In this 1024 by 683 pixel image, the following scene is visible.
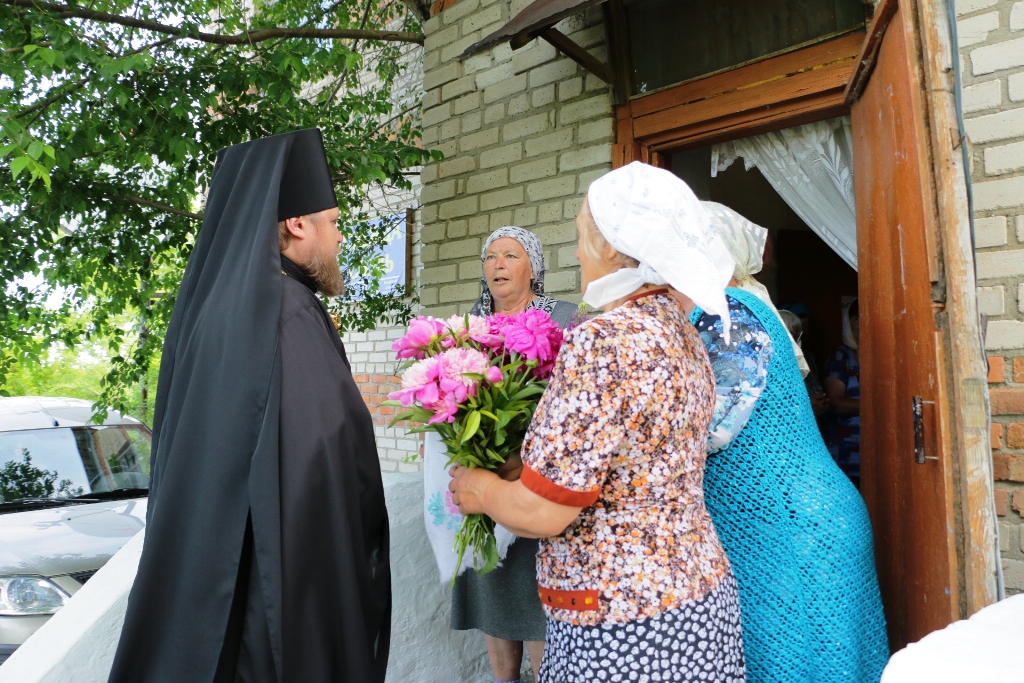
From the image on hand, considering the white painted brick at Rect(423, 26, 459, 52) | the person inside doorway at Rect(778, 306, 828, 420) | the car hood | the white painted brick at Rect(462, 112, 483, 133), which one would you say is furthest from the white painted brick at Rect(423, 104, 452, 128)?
the car hood

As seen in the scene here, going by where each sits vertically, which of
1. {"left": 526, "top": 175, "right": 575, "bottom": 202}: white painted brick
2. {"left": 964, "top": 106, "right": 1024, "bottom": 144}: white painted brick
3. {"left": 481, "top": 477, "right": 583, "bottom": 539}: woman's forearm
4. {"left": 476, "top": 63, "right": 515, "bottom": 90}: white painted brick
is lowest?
{"left": 481, "top": 477, "right": 583, "bottom": 539}: woman's forearm

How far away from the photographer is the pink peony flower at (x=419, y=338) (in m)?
1.85

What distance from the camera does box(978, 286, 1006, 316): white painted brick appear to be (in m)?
2.45

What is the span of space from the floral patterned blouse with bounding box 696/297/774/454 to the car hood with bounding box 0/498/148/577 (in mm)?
3664

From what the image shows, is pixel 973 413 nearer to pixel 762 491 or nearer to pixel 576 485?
pixel 762 491

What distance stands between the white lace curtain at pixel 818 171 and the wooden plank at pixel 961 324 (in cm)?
134

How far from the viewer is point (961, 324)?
1.75 meters

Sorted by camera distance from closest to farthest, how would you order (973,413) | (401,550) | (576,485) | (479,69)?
(576,485) → (973,413) → (401,550) → (479,69)

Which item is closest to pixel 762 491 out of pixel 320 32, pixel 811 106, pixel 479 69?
pixel 811 106

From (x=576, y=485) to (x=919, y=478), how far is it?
1.14 metres

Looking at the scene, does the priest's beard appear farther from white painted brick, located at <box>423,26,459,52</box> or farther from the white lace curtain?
white painted brick, located at <box>423,26,459,52</box>

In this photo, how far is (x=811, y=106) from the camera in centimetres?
305

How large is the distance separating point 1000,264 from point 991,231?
12 centimetres

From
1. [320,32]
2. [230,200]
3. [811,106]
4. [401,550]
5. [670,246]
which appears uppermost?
[320,32]
